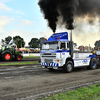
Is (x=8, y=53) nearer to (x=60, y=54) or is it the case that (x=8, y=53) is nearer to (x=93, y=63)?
(x=60, y=54)

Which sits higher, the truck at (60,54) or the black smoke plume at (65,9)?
the black smoke plume at (65,9)

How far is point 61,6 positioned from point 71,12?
5.54 ft

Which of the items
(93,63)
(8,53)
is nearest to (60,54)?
(93,63)

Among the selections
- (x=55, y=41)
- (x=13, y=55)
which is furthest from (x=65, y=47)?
(x=13, y=55)

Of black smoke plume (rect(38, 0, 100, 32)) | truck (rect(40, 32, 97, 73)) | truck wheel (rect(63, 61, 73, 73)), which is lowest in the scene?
truck wheel (rect(63, 61, 73, 73))

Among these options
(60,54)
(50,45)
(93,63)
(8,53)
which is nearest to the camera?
(60,54)

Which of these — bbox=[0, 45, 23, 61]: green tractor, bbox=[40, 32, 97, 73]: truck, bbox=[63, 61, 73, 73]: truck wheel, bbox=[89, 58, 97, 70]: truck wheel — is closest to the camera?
bbox=[40, 32, 97, 73]: truck

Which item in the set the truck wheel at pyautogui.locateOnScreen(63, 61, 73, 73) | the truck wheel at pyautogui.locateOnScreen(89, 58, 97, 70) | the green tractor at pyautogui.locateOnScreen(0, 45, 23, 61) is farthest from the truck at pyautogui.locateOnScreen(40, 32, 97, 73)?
the green tractor at pyautogui.locateOnScreen(0, 45, 23, 61)

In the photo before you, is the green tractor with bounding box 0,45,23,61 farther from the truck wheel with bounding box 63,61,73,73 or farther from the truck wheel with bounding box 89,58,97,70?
the truck wheel with bounding box 89,58,97,70

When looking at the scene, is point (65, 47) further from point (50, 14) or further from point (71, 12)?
point (50, 14)

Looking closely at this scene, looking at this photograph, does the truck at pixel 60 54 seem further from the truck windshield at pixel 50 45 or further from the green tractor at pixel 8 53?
the green tractor at pixel 8 53

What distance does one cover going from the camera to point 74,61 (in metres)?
9.72

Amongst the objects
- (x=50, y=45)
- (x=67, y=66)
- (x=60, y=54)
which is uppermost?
(x=50, y=45)

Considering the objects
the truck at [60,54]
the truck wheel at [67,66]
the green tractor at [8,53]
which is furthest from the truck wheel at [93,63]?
the green tractor at [8,53]
